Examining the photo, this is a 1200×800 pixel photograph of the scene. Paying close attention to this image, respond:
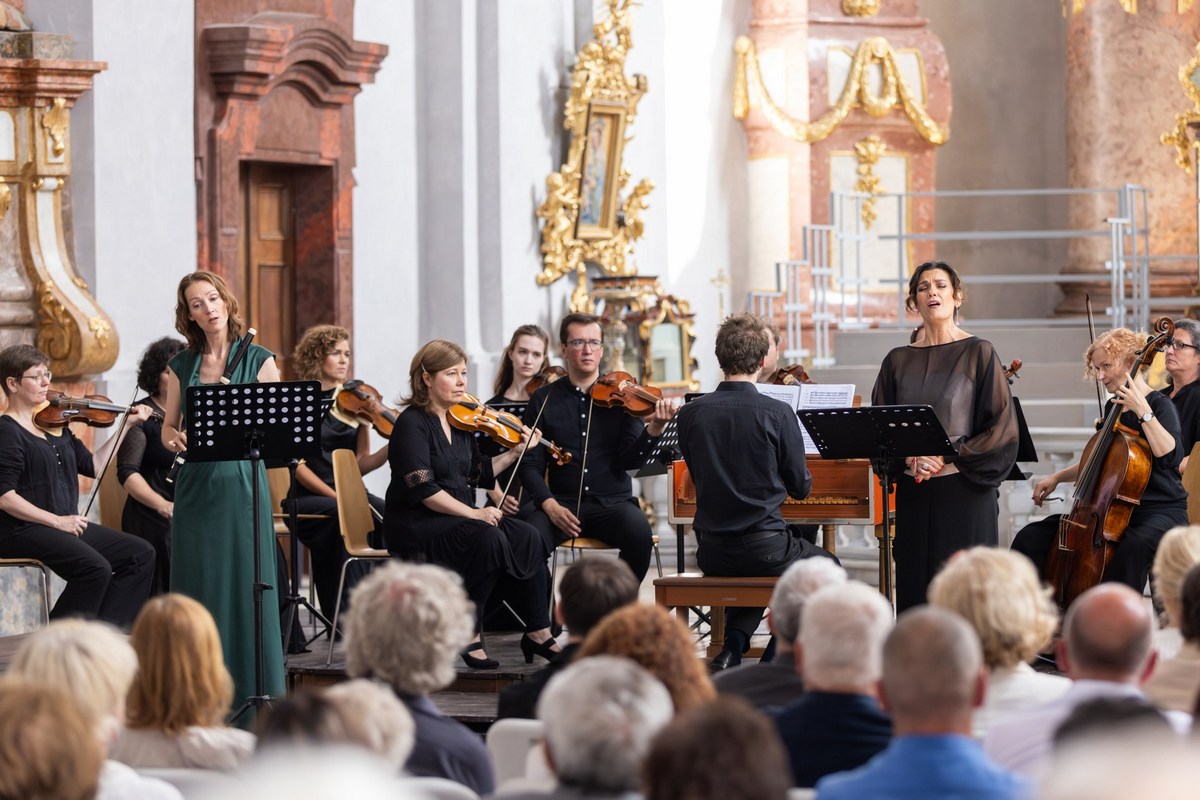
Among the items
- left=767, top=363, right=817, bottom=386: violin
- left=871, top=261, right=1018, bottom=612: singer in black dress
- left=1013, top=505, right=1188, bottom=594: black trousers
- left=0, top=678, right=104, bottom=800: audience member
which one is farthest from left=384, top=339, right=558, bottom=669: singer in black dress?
left=0, top=678, right=104, bottom=800: audience member

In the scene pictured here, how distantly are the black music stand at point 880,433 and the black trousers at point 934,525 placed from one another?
0.35m

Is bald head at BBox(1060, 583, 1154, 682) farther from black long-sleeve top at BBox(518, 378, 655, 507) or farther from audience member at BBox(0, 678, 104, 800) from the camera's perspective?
black long-sleeve top at BBox(518, 378, 655, 507)

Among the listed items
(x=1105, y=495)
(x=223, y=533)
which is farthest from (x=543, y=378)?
(x=1105, y=495)

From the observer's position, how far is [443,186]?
471 inches

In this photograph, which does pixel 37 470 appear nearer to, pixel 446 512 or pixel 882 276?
pixel 446 512

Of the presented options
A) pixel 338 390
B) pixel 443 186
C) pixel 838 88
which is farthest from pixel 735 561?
pixel 838 88

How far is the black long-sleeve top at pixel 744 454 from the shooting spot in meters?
6.73

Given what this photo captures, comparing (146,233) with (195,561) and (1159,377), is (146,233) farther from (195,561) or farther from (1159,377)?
(1159,377)

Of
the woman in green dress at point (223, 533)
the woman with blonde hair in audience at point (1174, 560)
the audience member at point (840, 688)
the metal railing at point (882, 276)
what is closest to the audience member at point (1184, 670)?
the woman with blonde hair in audience at point (1174, 560)

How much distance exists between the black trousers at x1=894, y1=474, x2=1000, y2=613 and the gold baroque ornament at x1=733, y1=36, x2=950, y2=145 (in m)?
8.44

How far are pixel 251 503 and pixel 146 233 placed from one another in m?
2.98

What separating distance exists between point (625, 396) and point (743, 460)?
1.10 meters

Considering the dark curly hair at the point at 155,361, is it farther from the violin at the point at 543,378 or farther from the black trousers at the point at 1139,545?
the black trousers at the point at 1139,545

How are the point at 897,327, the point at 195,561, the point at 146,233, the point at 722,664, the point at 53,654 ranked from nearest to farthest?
the point at 53,654
the point at 195,561
the point at 722,664
the point at 146,233
the point at 897,327
